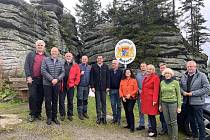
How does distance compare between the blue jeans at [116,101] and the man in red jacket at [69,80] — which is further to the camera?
the blue jeans at [116,101]

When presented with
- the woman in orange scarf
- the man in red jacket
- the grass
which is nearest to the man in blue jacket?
the grass

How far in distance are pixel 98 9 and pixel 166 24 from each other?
37.4 feet

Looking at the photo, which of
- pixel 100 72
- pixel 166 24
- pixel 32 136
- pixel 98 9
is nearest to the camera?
pixel 32 136

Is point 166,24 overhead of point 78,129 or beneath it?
overhead

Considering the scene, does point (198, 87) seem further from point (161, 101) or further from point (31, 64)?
point (31, 64)

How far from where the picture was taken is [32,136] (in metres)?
7.49

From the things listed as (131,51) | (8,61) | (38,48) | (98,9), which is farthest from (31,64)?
(98,9)

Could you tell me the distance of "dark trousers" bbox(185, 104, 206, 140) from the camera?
7.67 m

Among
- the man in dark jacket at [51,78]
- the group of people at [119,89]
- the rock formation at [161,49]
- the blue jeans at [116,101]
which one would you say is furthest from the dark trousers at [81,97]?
the rock formation at [161,49]

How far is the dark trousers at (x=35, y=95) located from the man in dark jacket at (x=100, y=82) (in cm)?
163

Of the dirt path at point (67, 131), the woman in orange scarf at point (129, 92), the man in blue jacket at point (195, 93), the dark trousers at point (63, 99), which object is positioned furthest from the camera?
the dark trousers at point (63, 99)

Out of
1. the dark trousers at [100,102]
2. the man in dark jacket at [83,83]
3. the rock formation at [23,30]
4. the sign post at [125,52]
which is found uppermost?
the rock formation at [23,30]

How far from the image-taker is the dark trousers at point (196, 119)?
7.67m

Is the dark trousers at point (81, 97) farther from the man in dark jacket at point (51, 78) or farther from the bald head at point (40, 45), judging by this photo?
the bald head at point (40, 45)
